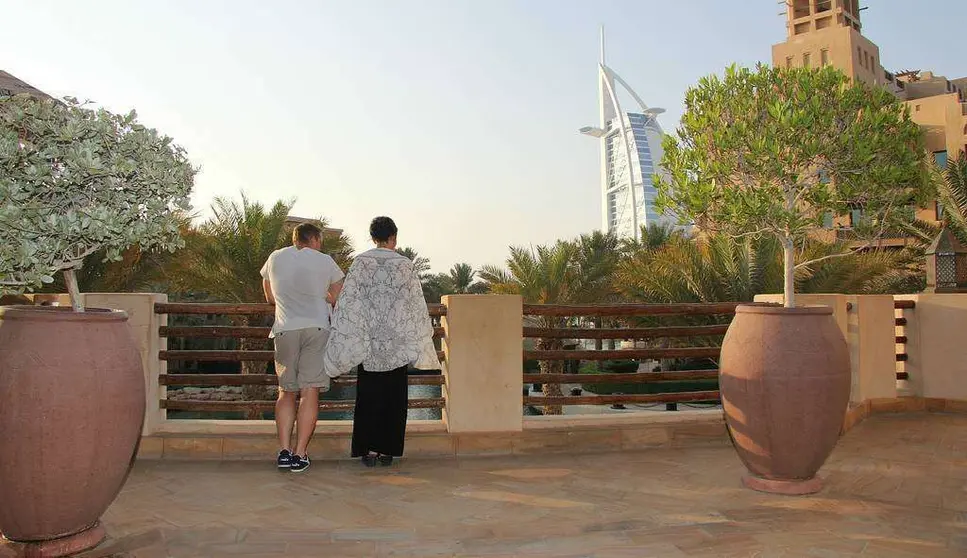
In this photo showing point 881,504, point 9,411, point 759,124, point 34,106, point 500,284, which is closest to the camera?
point 9,411

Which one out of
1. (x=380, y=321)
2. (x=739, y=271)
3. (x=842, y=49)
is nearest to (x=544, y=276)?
(x=739, y=271)

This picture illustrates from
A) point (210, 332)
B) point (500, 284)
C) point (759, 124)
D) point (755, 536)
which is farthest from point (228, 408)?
point (500, 284)

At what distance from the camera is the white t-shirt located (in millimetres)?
4805

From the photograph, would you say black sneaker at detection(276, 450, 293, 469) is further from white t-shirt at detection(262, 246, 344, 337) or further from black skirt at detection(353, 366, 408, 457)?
white t-shirt at detection(262, 246, 344, 337)

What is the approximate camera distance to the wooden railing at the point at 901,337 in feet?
26.2

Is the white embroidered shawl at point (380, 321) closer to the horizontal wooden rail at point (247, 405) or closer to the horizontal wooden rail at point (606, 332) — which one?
the horizontal wooden rail at point (247, 405)

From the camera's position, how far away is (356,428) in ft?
16.3

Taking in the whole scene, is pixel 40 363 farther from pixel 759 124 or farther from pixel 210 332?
pixel 759 124

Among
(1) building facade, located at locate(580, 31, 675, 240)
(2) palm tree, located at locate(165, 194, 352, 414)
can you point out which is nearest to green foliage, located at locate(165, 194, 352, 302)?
(2) palm tree, located at locate(165, 194, 352, 414)

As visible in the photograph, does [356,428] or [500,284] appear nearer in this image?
[356,428]

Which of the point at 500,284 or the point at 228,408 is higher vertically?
the point at 500,284

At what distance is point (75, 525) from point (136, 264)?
464 inches

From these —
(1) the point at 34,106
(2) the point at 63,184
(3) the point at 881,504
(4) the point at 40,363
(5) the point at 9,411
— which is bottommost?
(3) the point at 881,504

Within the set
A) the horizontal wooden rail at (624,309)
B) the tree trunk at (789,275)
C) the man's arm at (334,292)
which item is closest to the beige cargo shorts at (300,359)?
the man's arm at (334,292)
